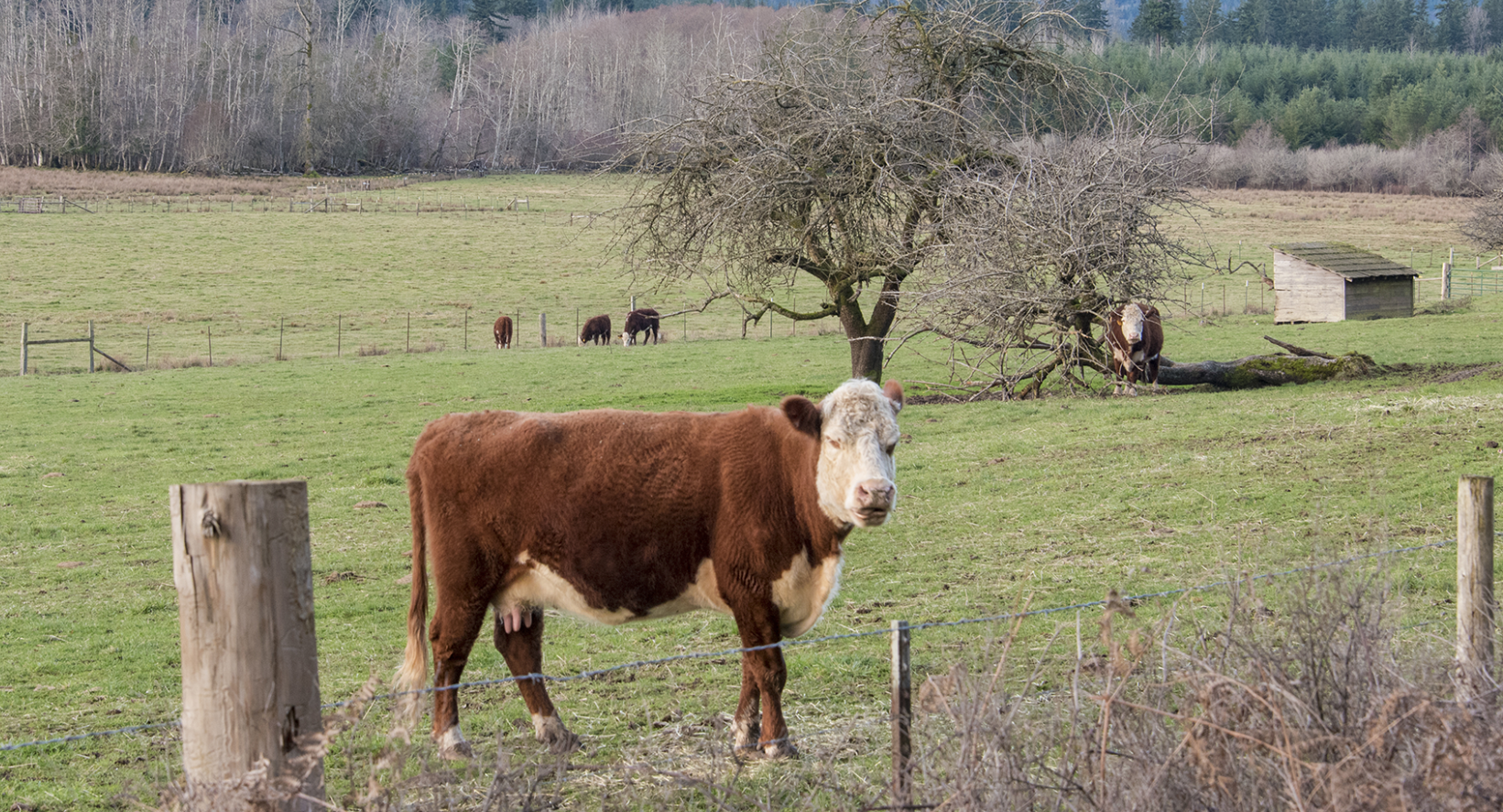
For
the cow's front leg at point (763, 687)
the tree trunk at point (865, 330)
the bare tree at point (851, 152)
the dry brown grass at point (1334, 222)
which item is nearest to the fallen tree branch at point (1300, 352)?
the bare tree at point (851, 152)

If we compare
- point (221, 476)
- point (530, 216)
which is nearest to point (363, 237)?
point (530, 216)

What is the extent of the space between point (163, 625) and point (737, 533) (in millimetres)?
5621

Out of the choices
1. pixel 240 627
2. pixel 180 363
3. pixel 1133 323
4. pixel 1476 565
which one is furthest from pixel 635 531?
pixel 180 363

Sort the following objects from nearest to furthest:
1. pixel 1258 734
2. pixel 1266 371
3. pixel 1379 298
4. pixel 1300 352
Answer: pixel 1258 734
pixel 1266 371
pixel 1300 352
pixel 1379 298

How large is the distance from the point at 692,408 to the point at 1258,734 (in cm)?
1759

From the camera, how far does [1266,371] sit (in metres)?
20.4

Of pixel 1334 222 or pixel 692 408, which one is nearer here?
pixel 692 408

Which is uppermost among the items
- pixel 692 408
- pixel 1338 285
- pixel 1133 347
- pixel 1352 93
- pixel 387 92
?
pixel 1352 93

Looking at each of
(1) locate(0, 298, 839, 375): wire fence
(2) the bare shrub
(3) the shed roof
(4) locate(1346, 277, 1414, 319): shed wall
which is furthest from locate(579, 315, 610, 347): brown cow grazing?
(4) locate(1346, 277, 1414, 319): shed wall

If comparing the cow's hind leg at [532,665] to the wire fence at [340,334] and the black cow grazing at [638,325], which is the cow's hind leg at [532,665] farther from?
the black cow grazing at [638,325]

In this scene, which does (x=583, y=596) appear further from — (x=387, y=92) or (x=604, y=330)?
(x=387, y=92)

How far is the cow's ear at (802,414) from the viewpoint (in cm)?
538

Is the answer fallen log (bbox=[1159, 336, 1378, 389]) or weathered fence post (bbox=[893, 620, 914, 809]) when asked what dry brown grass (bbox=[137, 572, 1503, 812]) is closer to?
weathered fence post (bbox=[893, 620, 914, 809])

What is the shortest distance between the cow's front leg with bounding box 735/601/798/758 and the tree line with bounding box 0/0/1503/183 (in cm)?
7308
